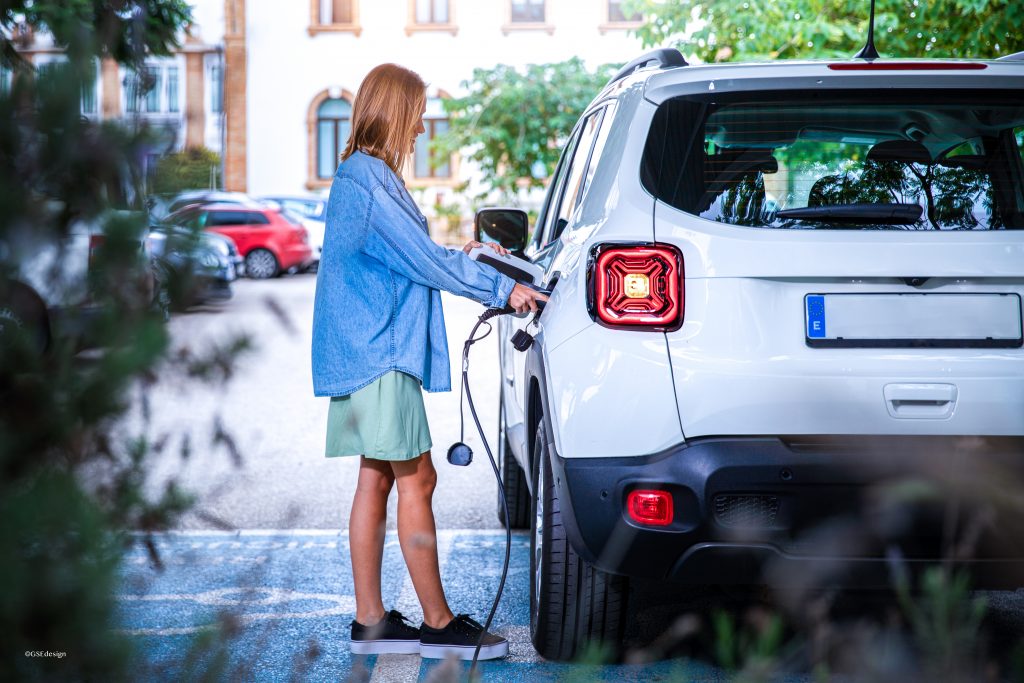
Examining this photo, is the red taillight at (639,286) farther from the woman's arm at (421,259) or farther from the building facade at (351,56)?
the building facade at (351,56)

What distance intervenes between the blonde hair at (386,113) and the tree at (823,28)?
6.64 metres

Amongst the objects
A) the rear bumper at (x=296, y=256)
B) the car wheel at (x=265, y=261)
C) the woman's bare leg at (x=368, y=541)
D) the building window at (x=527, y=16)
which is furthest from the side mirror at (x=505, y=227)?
the building window at (x=527, y=16)

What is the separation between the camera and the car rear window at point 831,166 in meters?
3.54

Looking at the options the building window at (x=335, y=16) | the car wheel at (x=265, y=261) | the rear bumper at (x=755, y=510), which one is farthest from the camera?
the building window at (x=335, y=16)

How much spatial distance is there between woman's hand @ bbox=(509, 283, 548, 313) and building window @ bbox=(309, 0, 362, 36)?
1562 inches

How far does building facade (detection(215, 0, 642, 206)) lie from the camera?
41500 millimetres

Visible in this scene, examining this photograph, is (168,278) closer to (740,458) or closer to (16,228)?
(16,228)

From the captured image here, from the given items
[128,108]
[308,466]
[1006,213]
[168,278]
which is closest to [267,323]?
[168,278]

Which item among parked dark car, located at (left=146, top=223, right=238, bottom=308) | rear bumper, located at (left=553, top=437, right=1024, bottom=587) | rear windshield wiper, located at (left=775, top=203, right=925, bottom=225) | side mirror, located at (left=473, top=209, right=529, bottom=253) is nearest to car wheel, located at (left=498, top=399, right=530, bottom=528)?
side mirror, located at (left=473, top=209, right=529, bottom=253)

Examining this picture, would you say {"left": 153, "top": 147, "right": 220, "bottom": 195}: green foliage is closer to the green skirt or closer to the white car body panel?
the white car body panel

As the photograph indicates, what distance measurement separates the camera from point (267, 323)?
174 centimetres

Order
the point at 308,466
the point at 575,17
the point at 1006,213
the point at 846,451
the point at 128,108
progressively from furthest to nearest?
the point at 575,17, the point at 308,466, the point at 1006,213, the point at 846,451, the point at 128,108

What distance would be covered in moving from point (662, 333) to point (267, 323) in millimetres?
1852

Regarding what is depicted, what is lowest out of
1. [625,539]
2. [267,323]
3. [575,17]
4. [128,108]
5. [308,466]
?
[308,466]
